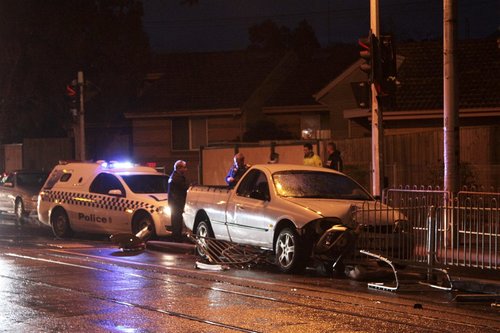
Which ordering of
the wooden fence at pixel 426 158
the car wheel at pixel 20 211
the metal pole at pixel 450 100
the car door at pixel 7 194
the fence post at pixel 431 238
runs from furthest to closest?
the car door at pixel 7 194
the car wheel at pixel 20 211
the wooden fence at pixel 426 158
the metal pole at pixel 450 100
the fence post at pixel 431 238

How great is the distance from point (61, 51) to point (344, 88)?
11.5 metres

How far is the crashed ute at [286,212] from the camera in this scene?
520 inches

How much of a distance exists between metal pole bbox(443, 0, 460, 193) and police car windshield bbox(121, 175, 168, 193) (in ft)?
23.6

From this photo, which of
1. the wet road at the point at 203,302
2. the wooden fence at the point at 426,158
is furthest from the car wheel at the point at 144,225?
the wooden fence at the point at 426,158

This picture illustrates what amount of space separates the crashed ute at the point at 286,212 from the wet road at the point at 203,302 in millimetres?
452

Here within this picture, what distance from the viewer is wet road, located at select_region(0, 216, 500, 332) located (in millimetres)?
9180

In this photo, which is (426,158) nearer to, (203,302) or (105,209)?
(105,209)

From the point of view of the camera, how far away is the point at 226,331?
8797 mm

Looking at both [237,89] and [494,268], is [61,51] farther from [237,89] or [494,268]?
[494,268]

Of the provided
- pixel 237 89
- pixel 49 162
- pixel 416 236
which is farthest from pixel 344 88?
pixel 416 236

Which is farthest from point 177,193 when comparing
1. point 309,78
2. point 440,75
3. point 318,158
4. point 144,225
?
point 309,78

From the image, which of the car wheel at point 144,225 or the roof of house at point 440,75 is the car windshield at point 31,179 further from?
the roof of house at point 440,75

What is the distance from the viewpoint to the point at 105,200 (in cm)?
1981

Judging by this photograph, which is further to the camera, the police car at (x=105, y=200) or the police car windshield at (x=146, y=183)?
the police car windshield at (x=146, y=183)
